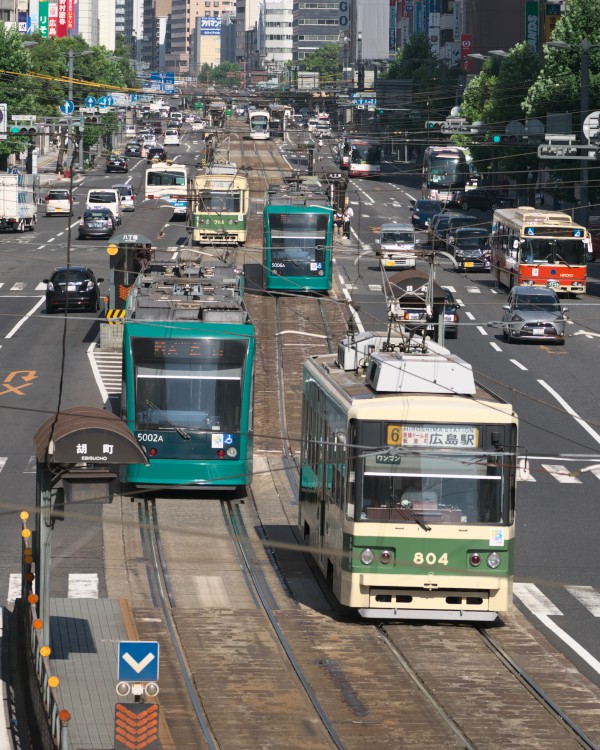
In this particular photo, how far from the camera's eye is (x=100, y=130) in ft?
403

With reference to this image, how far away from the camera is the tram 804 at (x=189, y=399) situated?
27172 millimetres

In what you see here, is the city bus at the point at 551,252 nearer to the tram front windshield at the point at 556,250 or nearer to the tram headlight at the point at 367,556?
the tram front windshield at the point at 556,250

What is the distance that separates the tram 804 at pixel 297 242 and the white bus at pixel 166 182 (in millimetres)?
32046

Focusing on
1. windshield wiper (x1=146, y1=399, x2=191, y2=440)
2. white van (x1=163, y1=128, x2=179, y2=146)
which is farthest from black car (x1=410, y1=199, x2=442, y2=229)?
white van (x1=163, y1=128, x2=179, y2=146)

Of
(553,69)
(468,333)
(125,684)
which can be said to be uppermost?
(553,69)

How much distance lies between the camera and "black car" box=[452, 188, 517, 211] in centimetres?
9569

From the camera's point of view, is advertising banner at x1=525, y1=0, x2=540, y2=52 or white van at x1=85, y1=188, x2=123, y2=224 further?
advertising banner at x1=525, y1=0, x2=540, y2=52

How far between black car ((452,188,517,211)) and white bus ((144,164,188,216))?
18.1 m

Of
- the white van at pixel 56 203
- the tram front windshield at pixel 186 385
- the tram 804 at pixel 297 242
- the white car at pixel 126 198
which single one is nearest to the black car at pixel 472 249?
the tram 804 at pixel 297 242

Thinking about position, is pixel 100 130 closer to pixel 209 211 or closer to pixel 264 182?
pixel 264 182

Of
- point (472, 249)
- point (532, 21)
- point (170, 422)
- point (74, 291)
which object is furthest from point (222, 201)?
point (532, 21)

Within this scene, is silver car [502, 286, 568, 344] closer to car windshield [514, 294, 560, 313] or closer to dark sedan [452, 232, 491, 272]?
car windshield [514, 294, 560, 313]

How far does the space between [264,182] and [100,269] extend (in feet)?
120

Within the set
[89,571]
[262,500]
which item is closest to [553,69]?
[262,500]
